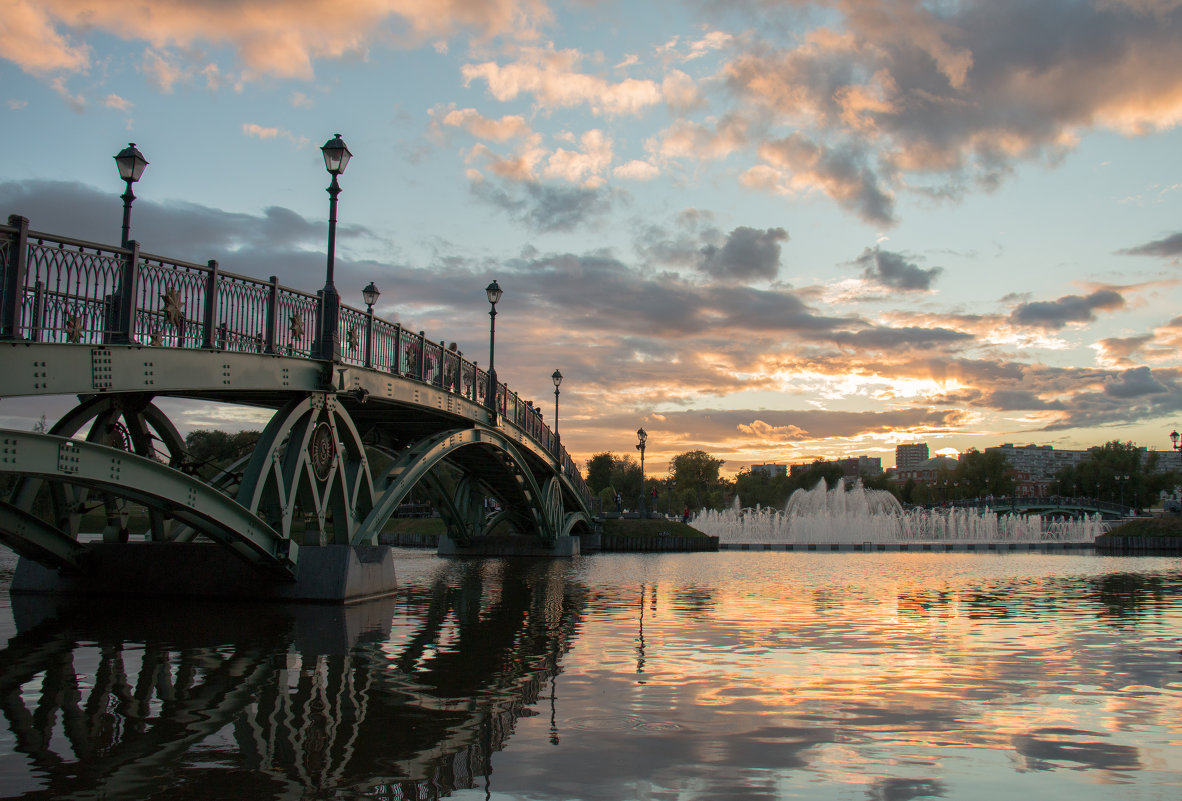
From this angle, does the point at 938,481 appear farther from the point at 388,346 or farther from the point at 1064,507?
the point at 388,346

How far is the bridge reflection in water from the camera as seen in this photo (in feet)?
22.5

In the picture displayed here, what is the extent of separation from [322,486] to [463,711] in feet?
41.8

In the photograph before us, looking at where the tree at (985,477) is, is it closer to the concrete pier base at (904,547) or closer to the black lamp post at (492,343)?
the concrete pier base at (904,547)

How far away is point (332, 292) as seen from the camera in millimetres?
20312

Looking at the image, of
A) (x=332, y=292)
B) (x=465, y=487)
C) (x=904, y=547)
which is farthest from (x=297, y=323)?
(x=904, y=547)

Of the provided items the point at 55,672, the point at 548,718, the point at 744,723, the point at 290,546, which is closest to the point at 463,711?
the point at 548,718

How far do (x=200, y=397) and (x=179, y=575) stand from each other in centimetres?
560

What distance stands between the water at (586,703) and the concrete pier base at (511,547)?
31623 mm

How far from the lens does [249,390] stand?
17.2 metres

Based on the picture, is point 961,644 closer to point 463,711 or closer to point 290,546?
point 463,711

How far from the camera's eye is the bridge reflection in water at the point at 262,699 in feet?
22.5

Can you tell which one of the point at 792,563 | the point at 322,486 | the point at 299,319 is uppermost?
the point at 299,319

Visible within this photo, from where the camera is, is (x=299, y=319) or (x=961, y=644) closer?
(x=961, y=644)

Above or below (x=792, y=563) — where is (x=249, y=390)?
above
